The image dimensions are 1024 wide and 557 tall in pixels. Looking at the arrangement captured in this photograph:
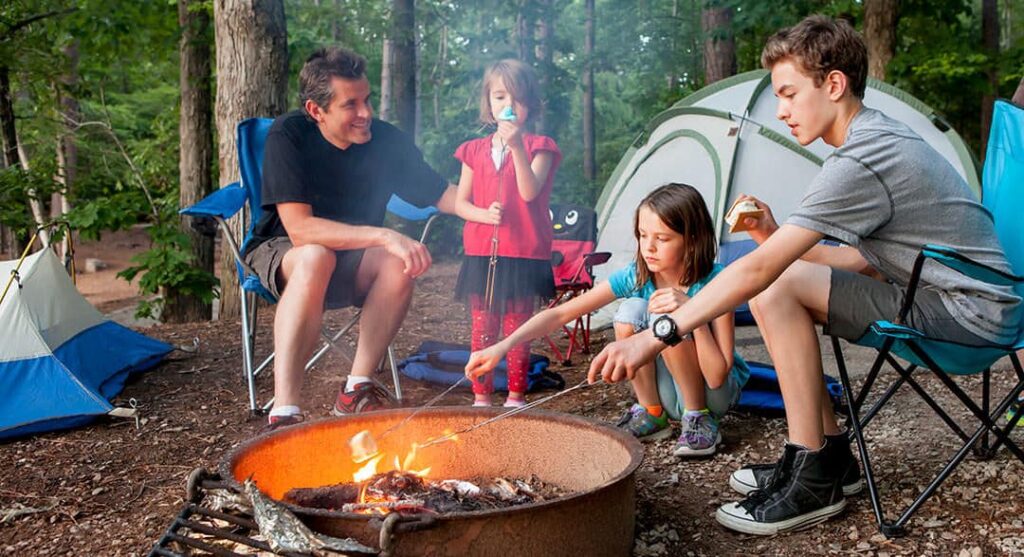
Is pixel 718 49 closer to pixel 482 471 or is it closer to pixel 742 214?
pixel 742 214

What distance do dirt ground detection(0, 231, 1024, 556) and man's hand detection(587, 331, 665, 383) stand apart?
0.48m

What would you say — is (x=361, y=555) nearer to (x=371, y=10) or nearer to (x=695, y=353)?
(x=695, y=353)

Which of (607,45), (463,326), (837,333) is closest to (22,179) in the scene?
(463,326)

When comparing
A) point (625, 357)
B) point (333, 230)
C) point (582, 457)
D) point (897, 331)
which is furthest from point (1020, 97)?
point (333, 230)

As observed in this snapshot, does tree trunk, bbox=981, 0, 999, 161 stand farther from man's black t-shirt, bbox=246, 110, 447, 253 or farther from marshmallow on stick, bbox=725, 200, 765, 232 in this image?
marshmallow on stick, bbox=725, 200, 765, 232

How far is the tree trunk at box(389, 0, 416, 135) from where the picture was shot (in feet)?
26.9

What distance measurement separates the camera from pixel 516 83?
2.87 metres

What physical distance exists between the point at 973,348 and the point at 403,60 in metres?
7.31

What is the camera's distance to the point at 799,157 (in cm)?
480

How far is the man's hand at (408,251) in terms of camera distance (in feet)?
8.82

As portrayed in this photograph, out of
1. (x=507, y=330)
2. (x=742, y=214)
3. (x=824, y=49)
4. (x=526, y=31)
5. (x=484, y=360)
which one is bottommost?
(x=507, y=330)

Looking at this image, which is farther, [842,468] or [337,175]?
[337,175]

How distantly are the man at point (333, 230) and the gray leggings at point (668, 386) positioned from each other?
0.68 m

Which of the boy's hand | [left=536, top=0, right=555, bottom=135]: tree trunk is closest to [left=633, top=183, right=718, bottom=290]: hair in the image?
the boy's hand
